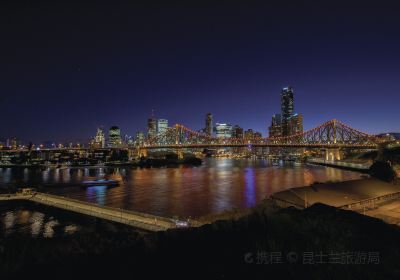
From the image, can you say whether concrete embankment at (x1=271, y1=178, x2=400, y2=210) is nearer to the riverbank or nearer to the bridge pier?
the bridge pier

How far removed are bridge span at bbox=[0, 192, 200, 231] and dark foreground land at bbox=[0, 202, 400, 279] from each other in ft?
30.7

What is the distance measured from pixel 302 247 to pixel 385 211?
16248 mm

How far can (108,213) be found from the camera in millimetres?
23047

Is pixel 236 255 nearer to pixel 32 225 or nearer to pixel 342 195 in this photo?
pixel 342 195

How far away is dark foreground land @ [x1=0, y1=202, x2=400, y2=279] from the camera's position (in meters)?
6.53

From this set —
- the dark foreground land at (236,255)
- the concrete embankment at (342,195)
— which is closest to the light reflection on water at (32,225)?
the dark foreground land at (236,255)

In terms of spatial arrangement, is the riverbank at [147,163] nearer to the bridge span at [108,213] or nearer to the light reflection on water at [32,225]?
the bridge span at [108,213]

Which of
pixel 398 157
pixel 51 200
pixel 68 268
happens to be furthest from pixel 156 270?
pixel 398 157

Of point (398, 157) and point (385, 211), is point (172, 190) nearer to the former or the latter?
point (385, 211)

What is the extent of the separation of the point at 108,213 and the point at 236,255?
58.0 feet

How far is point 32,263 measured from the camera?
7328 mm

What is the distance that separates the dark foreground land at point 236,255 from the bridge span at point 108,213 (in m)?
9.36

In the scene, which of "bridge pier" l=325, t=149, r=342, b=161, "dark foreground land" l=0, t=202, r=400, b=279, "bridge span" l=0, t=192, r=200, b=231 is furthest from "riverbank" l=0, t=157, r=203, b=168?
"dark foreground land" l=0, t=202, r=400, b=279

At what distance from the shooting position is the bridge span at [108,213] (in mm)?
19094
